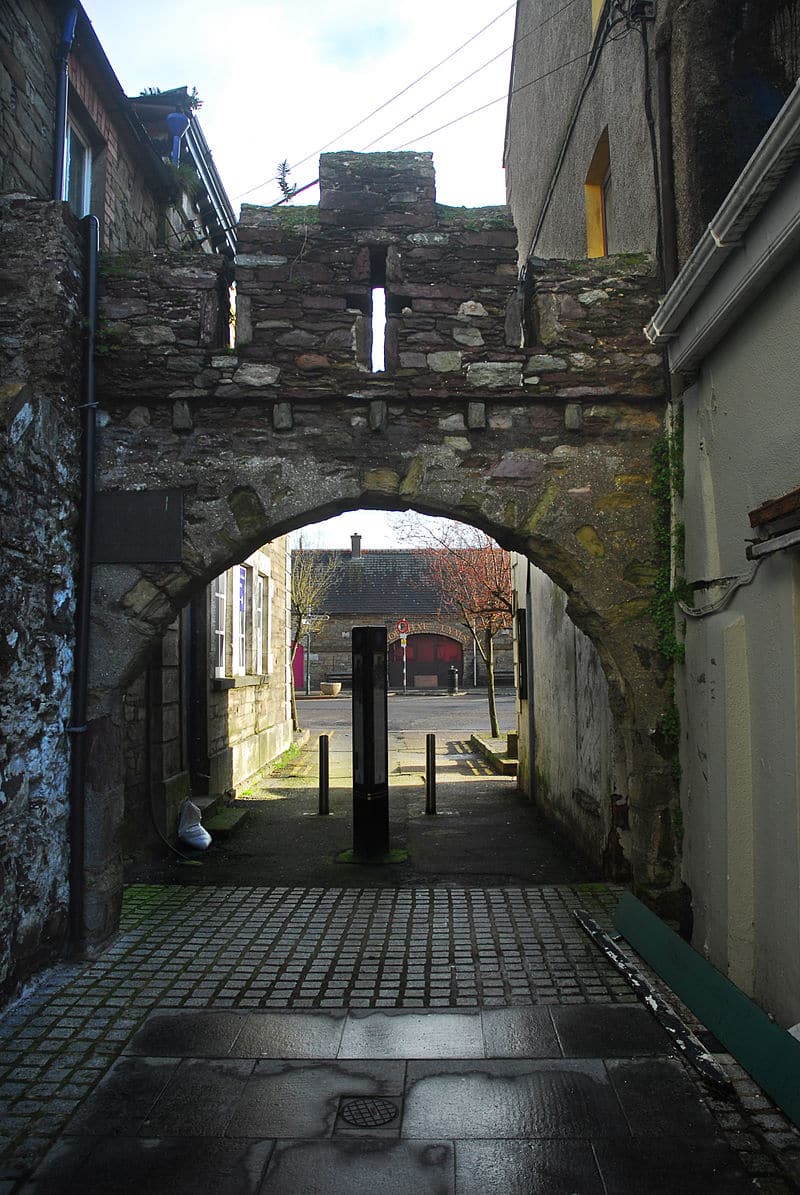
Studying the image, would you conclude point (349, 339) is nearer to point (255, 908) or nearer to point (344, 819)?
point (255, 908)

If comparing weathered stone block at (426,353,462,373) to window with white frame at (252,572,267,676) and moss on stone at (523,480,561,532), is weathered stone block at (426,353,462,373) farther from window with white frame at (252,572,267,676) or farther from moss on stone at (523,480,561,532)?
window with white frame at (252,572,267,676)

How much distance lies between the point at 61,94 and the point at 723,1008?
6.60 meters

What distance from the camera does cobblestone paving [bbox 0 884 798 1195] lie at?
318 centimetres

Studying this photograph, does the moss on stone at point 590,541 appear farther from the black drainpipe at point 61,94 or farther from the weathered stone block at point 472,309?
the black drainpipe at point 61,94

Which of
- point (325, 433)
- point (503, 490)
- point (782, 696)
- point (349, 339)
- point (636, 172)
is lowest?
point (782, 696)

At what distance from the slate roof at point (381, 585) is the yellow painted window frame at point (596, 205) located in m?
28.2

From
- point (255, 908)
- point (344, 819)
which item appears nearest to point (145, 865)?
point (255, 908)

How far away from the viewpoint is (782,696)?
137 inches

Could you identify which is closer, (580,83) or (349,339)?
(349,339)

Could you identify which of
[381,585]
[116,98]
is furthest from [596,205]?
[381,585]

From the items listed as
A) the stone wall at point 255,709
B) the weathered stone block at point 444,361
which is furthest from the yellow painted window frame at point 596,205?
the stone wall at point 255,709

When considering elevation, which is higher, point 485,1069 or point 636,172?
point 636,172

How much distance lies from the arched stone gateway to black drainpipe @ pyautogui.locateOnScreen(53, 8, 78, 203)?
1.27m

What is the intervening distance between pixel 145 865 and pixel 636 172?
6.19m
